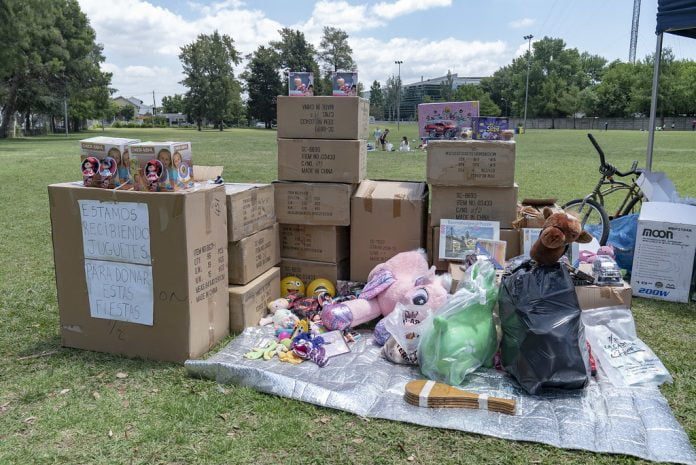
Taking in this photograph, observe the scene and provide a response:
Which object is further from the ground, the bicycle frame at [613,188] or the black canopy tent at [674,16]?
the black canopy tent at [674,16]

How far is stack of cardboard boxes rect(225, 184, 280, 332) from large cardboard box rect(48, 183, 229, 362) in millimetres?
203

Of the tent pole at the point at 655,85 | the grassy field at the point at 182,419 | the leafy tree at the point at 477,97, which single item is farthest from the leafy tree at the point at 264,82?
the grassy field at the point at 182,419

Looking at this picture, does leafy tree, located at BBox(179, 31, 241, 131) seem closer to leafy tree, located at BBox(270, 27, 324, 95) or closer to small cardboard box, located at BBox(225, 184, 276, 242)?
leafy tree, located at BBox(270, 27, 324, 95)

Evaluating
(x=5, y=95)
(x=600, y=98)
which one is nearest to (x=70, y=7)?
(x=5, y=95)

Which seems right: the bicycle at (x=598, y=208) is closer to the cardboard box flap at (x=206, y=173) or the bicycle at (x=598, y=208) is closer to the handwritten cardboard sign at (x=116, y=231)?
the cardboard box flap at (x=206, y=173)

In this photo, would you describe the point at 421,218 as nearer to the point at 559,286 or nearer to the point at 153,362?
the point at 559,286

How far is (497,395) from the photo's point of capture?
2748 millimetres

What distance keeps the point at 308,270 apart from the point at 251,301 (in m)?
0.76

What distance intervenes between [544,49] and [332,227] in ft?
266

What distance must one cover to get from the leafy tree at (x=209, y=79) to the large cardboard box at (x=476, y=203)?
5566 centimetres

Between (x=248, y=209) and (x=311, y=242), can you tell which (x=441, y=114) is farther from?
(x=248, y=209)

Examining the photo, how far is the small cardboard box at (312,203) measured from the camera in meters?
4.16

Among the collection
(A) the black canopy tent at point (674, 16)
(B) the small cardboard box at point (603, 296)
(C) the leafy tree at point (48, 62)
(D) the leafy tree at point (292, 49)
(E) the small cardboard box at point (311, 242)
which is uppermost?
(D) the leafy tree at point (292, 49)

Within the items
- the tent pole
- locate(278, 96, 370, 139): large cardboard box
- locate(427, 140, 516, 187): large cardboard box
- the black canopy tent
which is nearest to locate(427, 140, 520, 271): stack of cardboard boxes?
locate(427, 140, 516, 187): large cardboard box
